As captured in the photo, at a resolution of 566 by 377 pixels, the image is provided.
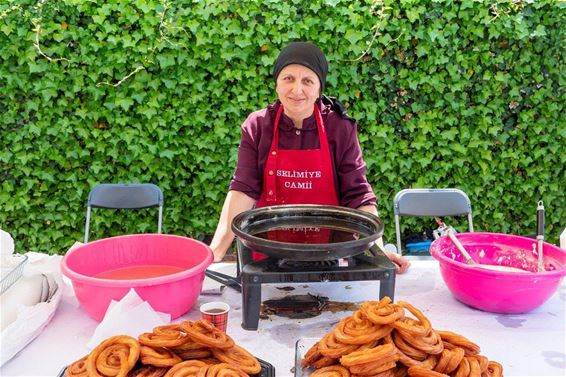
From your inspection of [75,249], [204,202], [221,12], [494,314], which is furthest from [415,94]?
[75,249]

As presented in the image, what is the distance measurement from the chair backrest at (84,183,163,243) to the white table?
1.70 metres

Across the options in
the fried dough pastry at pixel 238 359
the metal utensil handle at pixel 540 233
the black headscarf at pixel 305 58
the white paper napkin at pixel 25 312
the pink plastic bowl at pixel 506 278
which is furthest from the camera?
the black headscarf at pixel 305 58

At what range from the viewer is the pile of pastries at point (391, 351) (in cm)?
127

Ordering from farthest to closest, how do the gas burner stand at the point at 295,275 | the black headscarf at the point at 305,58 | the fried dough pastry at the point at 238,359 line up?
the black headscarf at the point at 305,58, the gas burner stand at the point at 295,275, the fried dough pastry at the point at 238,359

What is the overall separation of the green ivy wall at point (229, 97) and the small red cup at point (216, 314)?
9.37 ft

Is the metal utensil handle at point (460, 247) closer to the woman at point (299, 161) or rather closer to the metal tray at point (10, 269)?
the woman at point (299, 161)

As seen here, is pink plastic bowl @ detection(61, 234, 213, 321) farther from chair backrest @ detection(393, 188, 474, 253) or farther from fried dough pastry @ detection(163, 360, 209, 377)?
chair backrest @ detection(393, 188, 474, 253)

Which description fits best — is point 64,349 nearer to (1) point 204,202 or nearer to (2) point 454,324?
(2) point 454,324

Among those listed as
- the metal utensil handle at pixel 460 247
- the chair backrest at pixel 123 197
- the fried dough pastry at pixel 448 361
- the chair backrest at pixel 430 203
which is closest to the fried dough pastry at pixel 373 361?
the fried dough pastry at pixel 448 361

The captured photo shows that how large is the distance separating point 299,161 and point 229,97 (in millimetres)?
1867

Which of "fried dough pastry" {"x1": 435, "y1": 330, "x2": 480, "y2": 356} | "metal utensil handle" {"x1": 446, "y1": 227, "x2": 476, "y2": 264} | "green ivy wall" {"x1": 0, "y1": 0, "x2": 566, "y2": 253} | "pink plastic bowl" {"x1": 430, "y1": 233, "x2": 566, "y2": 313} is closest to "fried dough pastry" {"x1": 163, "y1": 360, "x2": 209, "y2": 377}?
"fried dough pastry" {"x1": 435, "y1": 330, "x2": 480, "y2": 356}

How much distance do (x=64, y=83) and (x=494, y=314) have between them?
3.88 m

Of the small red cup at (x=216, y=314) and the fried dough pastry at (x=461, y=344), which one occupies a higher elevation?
the fried dough pastry at (x=461, y=344)

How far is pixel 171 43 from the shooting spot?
165 inches
